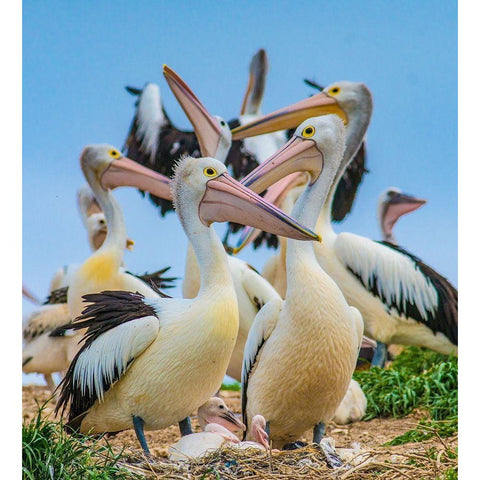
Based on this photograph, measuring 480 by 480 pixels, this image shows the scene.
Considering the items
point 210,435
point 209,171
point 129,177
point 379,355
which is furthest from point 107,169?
point 379,355

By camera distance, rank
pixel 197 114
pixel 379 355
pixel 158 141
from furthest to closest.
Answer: pixel 158 141 < pixel 379 355 < pixel 197 114

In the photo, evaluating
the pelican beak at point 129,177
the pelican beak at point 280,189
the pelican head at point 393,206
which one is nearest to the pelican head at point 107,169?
the pelican beak at point 129,177

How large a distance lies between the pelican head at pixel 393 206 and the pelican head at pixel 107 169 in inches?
157

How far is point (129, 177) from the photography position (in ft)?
18.3

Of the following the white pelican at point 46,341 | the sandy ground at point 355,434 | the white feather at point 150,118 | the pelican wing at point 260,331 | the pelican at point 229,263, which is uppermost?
the white feather at point 150,118

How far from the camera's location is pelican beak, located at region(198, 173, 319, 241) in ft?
12.7

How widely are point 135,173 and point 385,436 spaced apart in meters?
2.34

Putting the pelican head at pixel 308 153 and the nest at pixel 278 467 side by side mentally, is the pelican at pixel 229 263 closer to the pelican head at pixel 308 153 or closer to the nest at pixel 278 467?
the pelican head at pixel 308 153

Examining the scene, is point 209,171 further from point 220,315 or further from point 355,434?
point 355,434

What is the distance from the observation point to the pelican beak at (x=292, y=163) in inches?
176

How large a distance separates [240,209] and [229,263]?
1.34 meters

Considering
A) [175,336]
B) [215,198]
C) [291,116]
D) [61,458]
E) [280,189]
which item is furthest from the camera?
[280,189]
